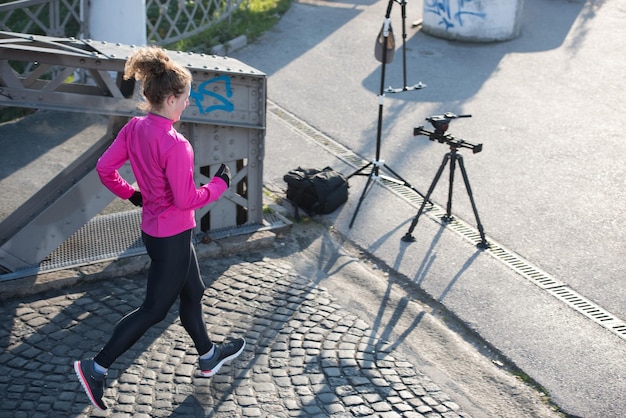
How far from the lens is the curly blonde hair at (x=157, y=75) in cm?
464

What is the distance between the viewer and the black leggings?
491 centimetres

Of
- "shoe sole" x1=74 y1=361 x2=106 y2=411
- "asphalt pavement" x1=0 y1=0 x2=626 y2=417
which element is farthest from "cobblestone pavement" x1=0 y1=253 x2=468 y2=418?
"shoe sole" x1=74 y1=361 x2=106 y2=411

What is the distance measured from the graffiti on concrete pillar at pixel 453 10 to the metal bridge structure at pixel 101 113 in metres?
7.48

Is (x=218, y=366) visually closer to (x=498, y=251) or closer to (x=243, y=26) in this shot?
(x=498, y=251)

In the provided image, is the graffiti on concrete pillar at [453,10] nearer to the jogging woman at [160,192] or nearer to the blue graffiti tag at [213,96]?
the blue graffiti tag at [213,96]

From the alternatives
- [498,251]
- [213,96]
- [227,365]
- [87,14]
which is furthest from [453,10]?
[227,365]

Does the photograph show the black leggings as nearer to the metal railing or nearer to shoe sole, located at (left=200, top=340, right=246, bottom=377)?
shoe sole, located at (left=200, top=340, right=246, bottom=377)

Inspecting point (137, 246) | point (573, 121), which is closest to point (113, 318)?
point (137, 246)

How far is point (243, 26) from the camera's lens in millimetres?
13922

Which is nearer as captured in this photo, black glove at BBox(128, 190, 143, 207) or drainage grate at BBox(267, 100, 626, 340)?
black glove at BBox(128, 190, 143, 207)

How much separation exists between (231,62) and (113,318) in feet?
7.71

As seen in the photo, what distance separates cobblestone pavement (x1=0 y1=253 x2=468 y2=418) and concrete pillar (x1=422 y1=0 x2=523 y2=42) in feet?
27.3

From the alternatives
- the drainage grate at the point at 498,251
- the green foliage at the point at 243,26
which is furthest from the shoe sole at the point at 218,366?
the green foliage at the point at 243,26

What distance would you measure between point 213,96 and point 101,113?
91 centimetres
